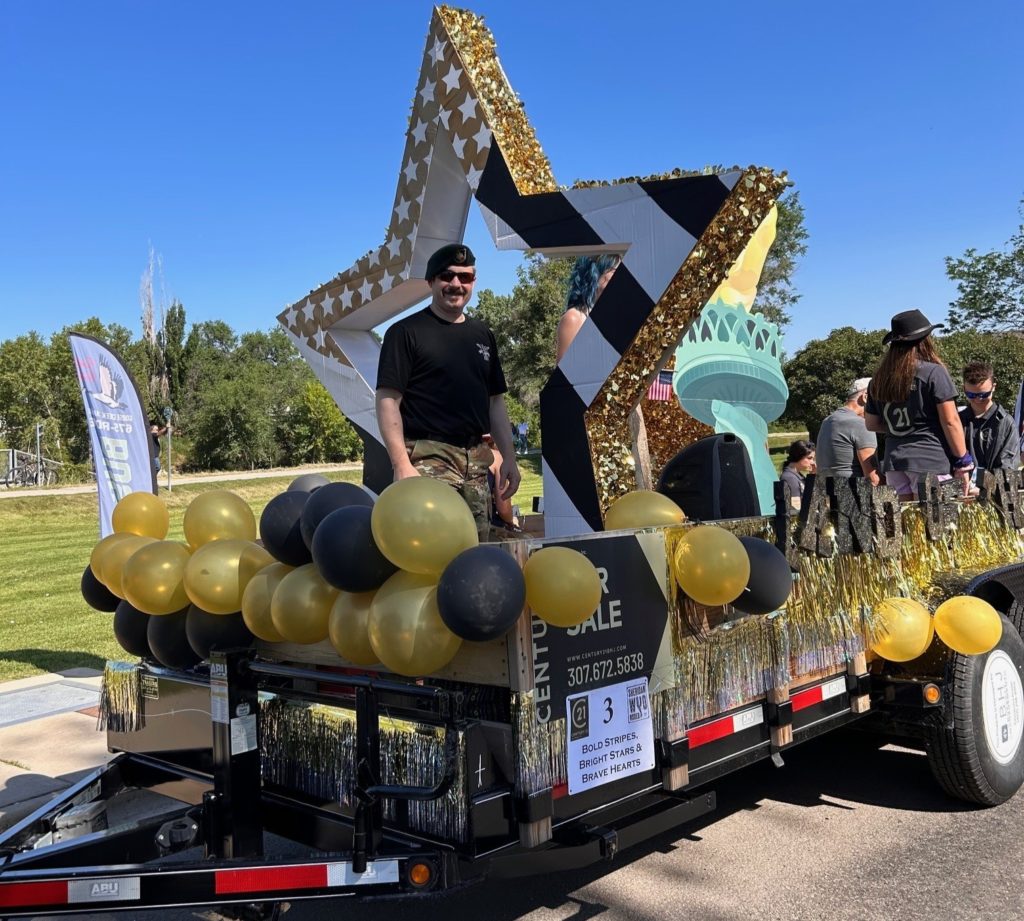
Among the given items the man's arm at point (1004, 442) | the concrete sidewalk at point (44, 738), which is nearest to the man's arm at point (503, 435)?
the concrete sidewalk at point (44, 738)

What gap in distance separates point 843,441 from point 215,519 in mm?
4627

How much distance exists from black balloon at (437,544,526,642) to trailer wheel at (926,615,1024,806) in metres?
2.44

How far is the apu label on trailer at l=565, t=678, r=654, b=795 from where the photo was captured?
232cm

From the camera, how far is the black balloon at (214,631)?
267 centimetres

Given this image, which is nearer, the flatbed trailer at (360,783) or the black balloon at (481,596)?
the black balloon at (481,596)

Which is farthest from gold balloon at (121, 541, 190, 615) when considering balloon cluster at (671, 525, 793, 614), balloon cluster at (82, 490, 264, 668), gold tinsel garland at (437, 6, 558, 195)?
gold tinsel garland at (437, 6, 558, 195)

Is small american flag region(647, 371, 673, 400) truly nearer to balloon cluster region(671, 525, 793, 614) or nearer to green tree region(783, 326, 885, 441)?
balloon cluster region(671, 525, 793, 614)

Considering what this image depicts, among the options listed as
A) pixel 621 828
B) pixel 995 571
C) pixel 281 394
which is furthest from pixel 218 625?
pixel 281 394

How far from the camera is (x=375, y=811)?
87.4 inches

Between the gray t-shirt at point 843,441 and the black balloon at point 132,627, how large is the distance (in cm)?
470

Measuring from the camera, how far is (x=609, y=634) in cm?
239

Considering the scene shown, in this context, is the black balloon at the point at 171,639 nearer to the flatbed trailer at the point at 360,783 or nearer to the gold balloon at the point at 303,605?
the flatbed trailer at the point at 360,783

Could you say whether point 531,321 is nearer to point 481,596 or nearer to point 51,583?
point 51,583

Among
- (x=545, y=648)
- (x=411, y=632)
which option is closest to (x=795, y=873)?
(x=545, y=648)
